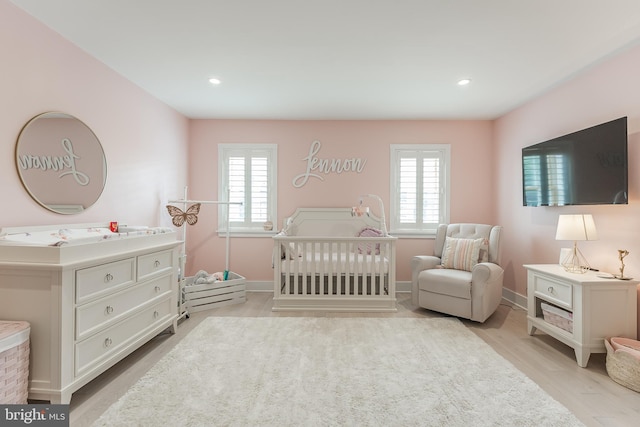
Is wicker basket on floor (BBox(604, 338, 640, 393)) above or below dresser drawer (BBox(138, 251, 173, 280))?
below

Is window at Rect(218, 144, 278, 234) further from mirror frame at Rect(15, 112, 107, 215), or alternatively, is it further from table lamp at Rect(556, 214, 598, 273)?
table lamp at Rect(556, 214, 598, 273)

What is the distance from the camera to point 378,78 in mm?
2965

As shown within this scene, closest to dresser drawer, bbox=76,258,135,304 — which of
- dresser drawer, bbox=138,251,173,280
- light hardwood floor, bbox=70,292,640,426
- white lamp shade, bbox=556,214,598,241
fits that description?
dresser drawer, bbox=138,251,173,280

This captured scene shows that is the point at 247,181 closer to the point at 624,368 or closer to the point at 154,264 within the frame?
the point at 154,264

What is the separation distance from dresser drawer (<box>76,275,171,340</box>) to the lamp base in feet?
11.3

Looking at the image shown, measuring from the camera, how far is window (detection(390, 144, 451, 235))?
4410 mm

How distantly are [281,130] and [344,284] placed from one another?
7.56ft

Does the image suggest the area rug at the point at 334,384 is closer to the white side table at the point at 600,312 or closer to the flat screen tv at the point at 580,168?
the white side table at the point at 600,312

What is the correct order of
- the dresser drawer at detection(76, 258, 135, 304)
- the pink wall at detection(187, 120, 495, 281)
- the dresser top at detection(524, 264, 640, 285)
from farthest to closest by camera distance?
the pink wall at detection(187, 120, 495, 281)
the dresser top at detection(524, 264, 640, 285)
the dresser drawer at detection(76, 258, 135, 304)

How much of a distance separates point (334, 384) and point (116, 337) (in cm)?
150

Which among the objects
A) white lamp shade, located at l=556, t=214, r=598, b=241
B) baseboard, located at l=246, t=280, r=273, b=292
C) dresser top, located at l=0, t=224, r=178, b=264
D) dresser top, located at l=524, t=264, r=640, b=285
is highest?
white lamp shade, located at l=556, t=214, r=598, b=241

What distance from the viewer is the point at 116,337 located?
209 cm

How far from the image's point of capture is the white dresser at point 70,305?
1680 mm

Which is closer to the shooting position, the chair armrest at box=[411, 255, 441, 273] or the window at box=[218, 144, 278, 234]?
the chair armrest at box=[411, 255, 441, 273]
